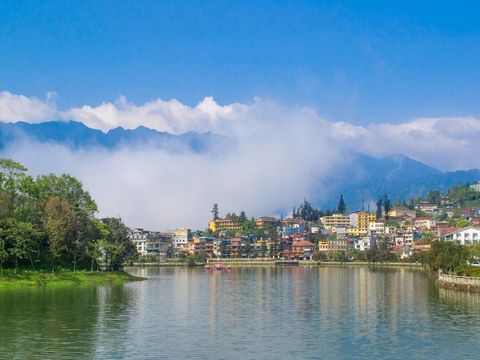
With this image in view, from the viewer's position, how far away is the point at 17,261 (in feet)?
308

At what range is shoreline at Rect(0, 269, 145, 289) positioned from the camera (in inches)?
3482

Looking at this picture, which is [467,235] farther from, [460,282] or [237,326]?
[237,326]

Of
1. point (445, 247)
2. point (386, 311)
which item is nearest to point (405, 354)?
point (386, 311)

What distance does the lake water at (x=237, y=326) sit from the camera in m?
40.6

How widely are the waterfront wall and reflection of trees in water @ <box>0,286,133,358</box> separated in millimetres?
39654

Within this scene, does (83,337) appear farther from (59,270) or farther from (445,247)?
(445,247)

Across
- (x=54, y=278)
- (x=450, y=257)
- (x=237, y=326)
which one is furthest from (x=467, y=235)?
(x=237, y=326)

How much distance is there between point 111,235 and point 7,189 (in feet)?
103

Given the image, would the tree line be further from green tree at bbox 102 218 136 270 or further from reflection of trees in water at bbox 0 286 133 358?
reflection of trees in water at bbox 0 286 133 358

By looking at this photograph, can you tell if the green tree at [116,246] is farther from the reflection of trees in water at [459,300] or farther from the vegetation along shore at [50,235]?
the reflection of trees in water at [459,300]

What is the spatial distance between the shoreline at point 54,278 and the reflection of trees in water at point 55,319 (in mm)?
5531

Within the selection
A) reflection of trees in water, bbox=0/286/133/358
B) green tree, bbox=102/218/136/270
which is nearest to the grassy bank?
reflection of trees in water, bbox=0/286/133/358

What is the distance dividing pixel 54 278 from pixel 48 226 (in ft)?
24.1

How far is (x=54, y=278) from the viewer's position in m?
93.9
